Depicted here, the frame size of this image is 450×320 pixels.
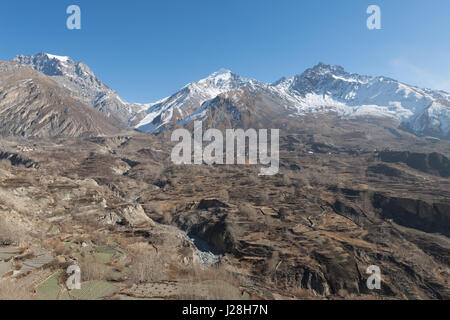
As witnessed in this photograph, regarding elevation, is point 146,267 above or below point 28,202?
below

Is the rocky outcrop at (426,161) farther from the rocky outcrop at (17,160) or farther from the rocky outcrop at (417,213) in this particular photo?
the rocky outcrop at (17,160)

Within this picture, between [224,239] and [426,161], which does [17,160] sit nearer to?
[224,239]

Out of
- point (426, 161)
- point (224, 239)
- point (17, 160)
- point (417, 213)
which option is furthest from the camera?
point (426, 161)

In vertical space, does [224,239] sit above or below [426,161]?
below

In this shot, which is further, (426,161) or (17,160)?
(426,161)

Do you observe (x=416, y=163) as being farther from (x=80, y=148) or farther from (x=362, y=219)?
(x=80, y=148)

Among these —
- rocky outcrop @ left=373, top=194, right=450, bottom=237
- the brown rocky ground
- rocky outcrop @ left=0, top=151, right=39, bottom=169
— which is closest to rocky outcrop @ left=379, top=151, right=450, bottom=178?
the brown rocky ground

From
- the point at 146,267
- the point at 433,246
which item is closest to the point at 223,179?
the point at 433,246

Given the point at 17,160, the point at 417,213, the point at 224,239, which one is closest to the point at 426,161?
the point at 417,213

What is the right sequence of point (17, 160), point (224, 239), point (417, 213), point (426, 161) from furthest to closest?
point (426, 161) → point (17, 160) → point (417, 213) → point (224, 239)
